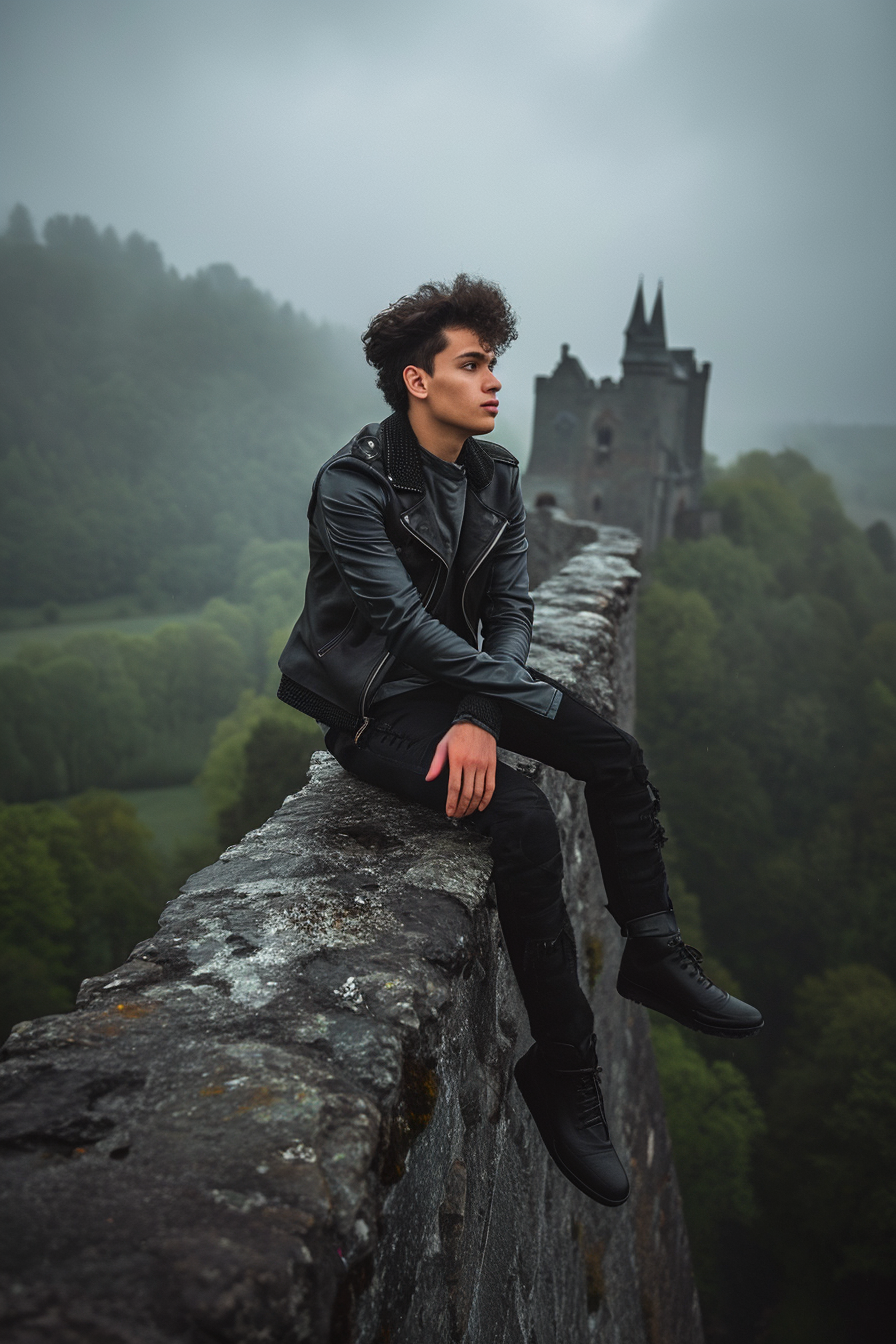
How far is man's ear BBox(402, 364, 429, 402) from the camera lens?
244 cm

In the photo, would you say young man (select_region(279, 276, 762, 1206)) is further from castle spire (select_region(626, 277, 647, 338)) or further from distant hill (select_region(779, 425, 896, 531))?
distant hill (select_region(779, 425, 896, 531))

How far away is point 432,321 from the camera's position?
2.42m

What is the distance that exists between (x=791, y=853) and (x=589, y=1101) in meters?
29.5

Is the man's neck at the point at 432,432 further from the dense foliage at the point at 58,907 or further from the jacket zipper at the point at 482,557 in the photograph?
the dense foliage at the point at 58,907

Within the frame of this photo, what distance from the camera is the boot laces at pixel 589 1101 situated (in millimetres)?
2172

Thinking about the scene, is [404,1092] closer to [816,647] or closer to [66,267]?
[816,647]

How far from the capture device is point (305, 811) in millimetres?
2514

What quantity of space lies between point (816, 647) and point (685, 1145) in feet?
74.6

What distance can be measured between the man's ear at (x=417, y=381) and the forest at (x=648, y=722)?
1903 cm

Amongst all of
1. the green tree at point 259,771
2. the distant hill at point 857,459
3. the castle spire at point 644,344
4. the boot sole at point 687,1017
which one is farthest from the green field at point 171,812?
the distant hill at point 857,459

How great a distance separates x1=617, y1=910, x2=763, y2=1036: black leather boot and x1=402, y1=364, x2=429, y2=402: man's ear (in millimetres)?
1465

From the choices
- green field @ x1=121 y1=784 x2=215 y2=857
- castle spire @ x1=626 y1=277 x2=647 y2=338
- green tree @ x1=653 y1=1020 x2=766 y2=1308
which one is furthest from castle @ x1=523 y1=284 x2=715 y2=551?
green tree @ x1=653 y1=1020 x2=766 y2=1308

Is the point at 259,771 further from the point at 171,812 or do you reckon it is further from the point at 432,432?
the point at 432,432

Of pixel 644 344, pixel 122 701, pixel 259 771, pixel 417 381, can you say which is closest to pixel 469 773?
pixel 417 381
